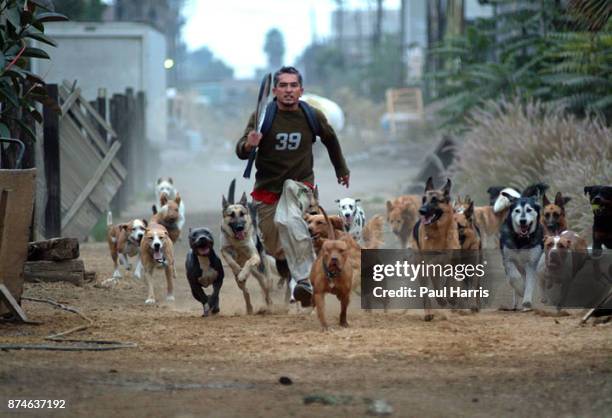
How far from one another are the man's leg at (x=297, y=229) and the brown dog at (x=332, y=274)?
0.84m

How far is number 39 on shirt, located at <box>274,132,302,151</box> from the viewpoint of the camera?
488 inches

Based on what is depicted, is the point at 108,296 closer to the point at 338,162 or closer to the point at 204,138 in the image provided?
the point at 338,162

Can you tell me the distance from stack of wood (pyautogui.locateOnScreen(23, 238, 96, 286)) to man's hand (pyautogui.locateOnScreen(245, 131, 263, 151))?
3163 mm

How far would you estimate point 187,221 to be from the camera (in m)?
24.4

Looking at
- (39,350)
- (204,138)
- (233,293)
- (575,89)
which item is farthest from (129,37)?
(204,138)

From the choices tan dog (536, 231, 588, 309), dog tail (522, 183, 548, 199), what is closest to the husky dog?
tan dog (536, 231, 588, 309)

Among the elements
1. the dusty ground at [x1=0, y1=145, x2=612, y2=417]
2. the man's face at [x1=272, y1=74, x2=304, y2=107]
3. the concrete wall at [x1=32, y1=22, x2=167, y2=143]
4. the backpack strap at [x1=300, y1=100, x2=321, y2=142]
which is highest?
the concrete wall at [x1=32, y1=22, x2=167, y2=143]

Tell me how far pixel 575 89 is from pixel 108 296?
11.5 m

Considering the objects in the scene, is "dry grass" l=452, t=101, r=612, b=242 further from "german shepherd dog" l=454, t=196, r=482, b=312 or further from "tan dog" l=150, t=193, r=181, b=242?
"tan dog" l=150, t=193, r=181, b=242

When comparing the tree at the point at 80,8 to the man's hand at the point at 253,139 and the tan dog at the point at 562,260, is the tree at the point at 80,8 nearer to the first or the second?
the man's hand at the point at 253,139

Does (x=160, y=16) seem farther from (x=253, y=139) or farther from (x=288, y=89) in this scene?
(x=253, y=139)

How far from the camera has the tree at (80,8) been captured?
34.8 m

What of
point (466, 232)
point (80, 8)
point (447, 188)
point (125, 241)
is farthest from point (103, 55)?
point (447, 188)

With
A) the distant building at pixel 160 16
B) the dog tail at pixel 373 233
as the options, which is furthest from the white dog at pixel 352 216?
the distant building at pixel 160 16
